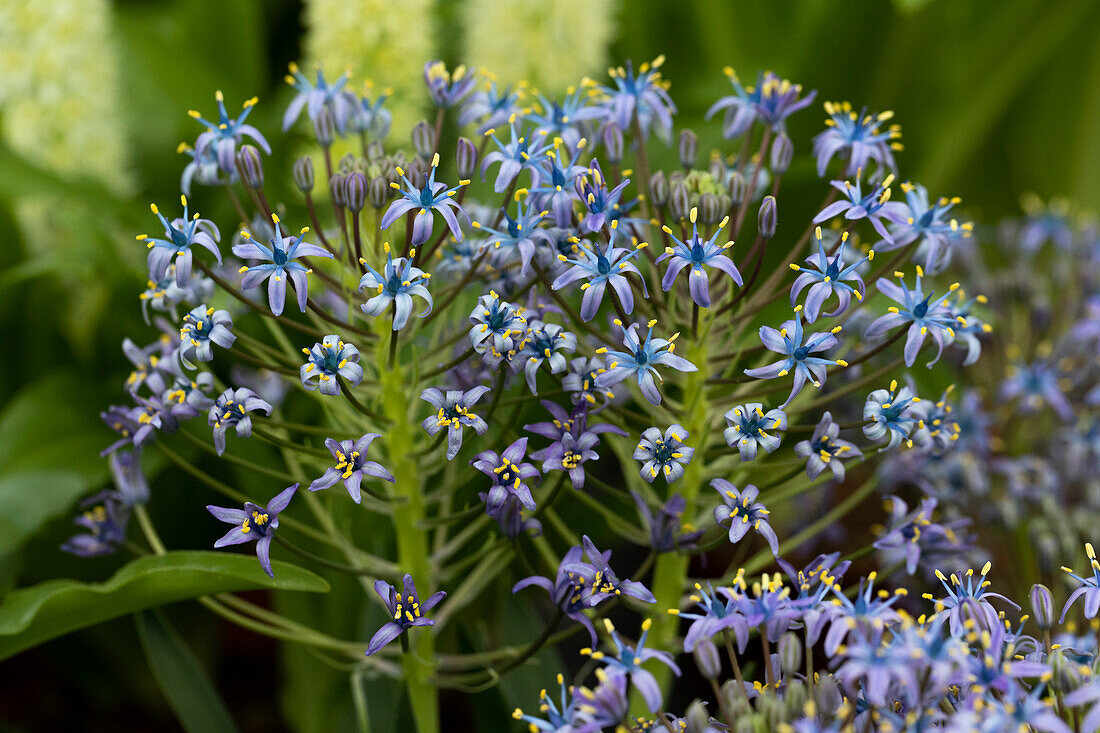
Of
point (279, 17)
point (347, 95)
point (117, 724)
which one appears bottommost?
point (117, 724)

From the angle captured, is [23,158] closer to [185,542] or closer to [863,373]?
[185,542]

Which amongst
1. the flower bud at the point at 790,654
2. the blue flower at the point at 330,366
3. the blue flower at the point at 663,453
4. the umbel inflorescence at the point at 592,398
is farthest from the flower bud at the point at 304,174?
the flower bud at the point at 790,654

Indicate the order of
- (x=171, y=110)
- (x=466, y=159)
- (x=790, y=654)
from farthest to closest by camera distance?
(x=171, y=110) < (x=466, y=159) < (x=790, y=654)

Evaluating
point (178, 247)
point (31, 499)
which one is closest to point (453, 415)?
point (178, 247)

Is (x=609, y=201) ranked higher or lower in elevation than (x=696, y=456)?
higher

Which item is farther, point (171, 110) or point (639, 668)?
point (171, 110)

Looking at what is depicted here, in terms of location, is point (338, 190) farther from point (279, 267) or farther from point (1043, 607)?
point (1043, 607)

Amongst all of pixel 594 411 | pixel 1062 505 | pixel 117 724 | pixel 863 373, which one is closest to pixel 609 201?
pixel 594 411
